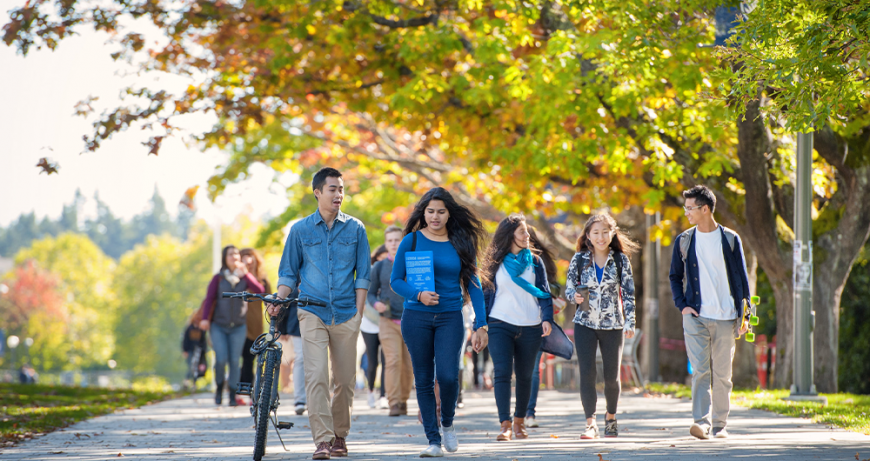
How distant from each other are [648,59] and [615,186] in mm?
5360

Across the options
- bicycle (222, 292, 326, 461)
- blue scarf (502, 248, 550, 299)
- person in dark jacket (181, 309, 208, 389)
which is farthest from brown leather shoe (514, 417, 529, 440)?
person in dark jacket (181, 309, 208, 389)

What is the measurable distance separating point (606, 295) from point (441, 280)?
6.25ft

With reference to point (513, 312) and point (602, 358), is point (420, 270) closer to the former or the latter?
point (513, 312)

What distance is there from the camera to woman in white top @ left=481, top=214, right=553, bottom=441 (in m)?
8.30

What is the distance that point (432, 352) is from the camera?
284 inches

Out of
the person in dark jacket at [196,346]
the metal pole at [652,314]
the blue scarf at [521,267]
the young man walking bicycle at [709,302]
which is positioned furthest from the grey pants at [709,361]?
the person in dark jacket at [196,346]

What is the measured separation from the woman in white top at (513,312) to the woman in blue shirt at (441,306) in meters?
1.00

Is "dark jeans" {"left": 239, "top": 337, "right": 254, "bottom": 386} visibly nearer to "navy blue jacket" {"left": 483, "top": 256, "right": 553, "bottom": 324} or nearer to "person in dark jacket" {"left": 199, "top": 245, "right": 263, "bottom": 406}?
"person in dark jacket" {"left": 199, "top": 245, "right": 263, "bottom": 406}

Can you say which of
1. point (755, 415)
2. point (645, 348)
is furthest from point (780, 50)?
point (645, 348)

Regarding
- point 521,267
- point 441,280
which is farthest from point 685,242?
point 441,280

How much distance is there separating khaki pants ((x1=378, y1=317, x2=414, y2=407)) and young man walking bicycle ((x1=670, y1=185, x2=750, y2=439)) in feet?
13.0

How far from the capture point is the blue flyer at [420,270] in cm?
704

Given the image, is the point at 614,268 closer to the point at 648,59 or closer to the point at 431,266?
the point at 431,266

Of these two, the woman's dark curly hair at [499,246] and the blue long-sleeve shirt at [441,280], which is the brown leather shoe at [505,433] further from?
the blue long-sleeve shirt at [441,280]
